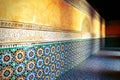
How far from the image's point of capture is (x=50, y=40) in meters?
2.69

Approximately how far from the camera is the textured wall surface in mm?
1747

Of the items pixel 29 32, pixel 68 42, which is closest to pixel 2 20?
pixel 29 32

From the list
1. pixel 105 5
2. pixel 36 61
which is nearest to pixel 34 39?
pixel 36 61

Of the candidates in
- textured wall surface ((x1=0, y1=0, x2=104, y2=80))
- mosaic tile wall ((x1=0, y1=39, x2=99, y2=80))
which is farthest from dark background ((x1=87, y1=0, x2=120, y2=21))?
mosaic tile wall ((x1=0, y1=39, x2=99, y2=80))

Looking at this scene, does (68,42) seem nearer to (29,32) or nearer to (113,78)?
(113,78)

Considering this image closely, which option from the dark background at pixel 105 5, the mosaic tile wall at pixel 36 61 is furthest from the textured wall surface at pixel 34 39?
the dark background at pixel 105 5

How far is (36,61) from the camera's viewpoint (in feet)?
7.47

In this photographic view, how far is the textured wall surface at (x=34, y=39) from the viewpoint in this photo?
1747mm

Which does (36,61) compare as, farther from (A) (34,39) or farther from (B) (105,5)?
(B) (105,5)

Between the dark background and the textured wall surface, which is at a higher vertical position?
the dark background

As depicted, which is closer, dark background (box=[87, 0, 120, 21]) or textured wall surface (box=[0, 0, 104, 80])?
textured wall surface (box=[0, 0, 104, 80])

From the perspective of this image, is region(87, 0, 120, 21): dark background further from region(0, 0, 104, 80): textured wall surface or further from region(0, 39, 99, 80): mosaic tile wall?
region(0, 39, 99, 80): mosaic tile wall

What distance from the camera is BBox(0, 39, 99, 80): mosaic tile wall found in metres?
1.75

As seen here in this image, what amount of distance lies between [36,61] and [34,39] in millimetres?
388
